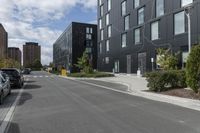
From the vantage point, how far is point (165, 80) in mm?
19328

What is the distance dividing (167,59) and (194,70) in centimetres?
1712

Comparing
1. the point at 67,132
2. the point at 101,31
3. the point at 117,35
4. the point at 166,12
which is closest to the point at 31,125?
the point at 67,132

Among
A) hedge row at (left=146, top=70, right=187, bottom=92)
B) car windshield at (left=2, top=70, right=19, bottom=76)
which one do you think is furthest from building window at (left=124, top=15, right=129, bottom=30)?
hedge row at (left=146, top=70, right=187, bottom=92)

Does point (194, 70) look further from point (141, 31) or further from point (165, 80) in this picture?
point (141, 31)

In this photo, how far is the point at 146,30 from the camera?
4191 cm

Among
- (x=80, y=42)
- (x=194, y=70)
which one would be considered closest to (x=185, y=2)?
(x=194, y=70)

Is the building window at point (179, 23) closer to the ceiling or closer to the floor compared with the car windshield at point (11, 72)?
closer to the ceiling

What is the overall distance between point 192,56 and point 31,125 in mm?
10317

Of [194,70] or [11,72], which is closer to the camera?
[194,70]

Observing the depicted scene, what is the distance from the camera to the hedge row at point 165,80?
1919cm

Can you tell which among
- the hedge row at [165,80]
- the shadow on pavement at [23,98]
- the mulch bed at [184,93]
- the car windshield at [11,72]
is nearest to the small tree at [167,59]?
the hedge row at [165,80]

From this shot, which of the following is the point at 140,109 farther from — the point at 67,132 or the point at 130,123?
the point at 67,132

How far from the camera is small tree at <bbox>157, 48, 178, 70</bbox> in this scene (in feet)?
108

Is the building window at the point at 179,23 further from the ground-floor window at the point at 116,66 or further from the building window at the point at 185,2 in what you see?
the ground-floor window at the point at 116,66
